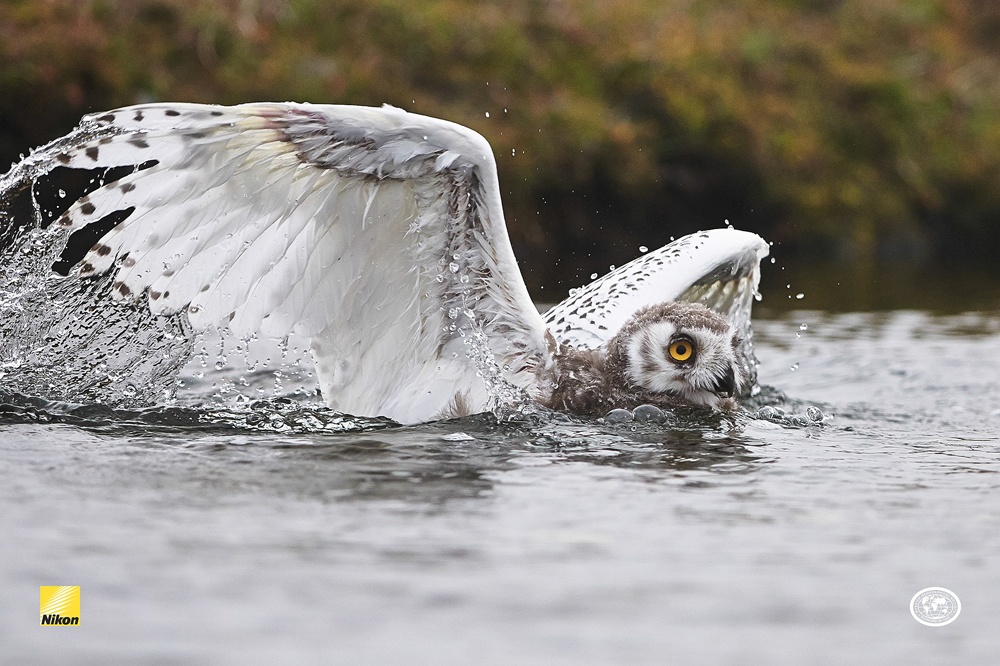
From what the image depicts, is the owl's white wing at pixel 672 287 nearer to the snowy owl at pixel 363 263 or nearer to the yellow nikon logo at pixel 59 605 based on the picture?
the snowy owl at pixel 363 263

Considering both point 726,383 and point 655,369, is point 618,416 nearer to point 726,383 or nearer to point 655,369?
point 655,369

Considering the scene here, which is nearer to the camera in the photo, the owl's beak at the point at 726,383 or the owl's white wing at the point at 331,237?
the owl's white wing at the point at 331,237

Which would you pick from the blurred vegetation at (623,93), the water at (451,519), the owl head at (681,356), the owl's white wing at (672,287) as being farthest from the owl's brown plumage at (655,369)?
the blurred vegetation at (623,93)

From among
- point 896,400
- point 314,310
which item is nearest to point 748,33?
point 896,400

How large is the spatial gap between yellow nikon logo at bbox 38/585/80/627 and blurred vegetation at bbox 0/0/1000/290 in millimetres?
7197

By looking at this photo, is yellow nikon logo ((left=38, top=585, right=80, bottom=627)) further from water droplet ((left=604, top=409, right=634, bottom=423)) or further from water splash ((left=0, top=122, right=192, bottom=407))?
water droplet ((left=604, top=409, right=634, bottom=423))

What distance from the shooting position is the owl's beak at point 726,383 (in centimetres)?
534

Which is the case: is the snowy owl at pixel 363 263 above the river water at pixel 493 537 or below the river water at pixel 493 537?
above

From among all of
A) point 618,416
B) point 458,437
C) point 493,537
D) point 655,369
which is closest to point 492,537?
point 493,537

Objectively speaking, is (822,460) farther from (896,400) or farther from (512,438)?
(896,400)

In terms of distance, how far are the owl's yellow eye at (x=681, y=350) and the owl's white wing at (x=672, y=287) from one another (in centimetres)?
42

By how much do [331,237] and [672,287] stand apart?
1.91 m

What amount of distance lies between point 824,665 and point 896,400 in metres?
3.54

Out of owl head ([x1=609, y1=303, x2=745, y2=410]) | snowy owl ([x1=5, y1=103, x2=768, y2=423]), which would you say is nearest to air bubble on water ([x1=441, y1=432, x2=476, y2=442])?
snowy owl ([x1=5, y1=103, x2=768, y2=423])
